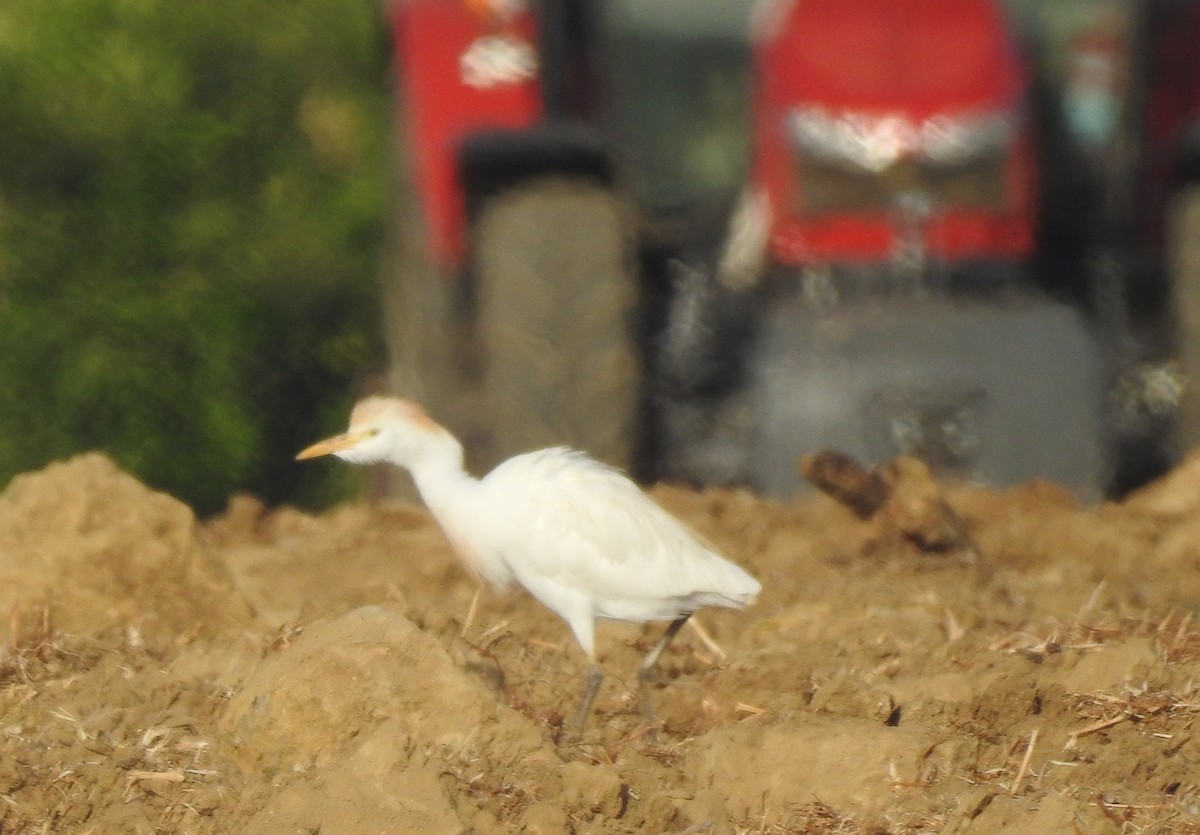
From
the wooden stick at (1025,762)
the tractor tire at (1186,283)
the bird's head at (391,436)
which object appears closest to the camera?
the wooden stick at (1025,762)

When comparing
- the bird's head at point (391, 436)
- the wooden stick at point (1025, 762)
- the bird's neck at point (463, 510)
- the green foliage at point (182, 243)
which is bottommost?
the green foliage at point (182, 243)

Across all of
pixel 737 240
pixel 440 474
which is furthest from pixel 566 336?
pixel 440 474

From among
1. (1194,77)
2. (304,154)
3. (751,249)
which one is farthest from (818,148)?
(304,154)

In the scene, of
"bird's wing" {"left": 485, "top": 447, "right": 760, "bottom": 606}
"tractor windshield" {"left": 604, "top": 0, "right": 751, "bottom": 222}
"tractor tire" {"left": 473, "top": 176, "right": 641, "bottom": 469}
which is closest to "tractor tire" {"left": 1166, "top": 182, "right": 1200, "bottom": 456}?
"tractor windshield" {"left": 604, "top": 0, "right": 751, "bottom": 222}

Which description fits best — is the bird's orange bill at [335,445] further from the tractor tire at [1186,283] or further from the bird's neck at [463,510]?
the tractor tire at [1186,283]

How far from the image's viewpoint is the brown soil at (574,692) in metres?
4.28

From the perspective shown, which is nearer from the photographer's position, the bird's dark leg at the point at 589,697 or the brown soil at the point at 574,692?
the brown soil at the point at 574,692

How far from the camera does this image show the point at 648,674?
527cm

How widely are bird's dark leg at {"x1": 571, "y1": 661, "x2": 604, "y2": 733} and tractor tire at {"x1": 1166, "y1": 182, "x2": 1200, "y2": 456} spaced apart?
2.90 m

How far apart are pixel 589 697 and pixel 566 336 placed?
210 centimetres

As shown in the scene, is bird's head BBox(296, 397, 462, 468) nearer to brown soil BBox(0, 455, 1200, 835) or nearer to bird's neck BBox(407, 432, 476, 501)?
bird's neck BBox(407, 432, 476, 501)

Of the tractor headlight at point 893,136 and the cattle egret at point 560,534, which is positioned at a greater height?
the tractor headlight at point 893,136

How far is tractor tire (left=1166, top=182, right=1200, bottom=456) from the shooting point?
7.32 meters

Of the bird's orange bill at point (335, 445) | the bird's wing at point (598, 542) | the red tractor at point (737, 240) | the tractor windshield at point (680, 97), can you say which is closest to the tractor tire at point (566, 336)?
the red tractor at point (737, 240)
